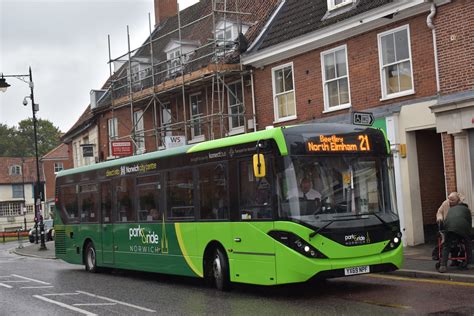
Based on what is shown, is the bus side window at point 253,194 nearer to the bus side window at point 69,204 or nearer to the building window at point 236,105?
the bus side window at point 69,204

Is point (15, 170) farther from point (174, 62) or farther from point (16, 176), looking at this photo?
point (174, 62)

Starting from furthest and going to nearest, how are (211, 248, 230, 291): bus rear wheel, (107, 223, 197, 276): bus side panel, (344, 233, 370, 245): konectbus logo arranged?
(107, 223, 197, 276): bus side panel → (211, 248, 230, 291): bus rear wheel → (344, 233, 370, 245): konectbus logo

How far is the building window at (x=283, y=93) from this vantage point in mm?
20781

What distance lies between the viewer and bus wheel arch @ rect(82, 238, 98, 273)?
1709cm

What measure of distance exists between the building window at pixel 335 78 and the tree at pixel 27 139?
9310 centimetres

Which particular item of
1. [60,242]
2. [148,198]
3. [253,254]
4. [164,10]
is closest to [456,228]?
[253,254]

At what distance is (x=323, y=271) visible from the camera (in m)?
9.96

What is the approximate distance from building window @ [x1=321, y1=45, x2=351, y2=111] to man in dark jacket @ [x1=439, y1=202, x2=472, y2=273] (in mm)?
7157

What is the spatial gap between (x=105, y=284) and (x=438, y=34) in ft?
33.2

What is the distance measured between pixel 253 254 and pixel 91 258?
7.94 m

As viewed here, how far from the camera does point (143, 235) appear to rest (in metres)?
14.3

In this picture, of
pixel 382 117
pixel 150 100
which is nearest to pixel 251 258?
pixel 382 117

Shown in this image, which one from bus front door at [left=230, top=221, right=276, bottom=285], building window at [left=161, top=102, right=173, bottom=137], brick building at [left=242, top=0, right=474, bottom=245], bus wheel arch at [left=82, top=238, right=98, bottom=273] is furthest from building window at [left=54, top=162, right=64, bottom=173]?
bus front door at [left=230, top=221, right=276, bottom=285]

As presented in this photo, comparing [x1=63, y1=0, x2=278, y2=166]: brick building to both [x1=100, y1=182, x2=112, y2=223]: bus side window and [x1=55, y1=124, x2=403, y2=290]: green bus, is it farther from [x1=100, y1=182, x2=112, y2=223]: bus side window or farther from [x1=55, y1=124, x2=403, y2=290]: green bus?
[x1=55, y1=124, x2=403, y2=290]: green bus
